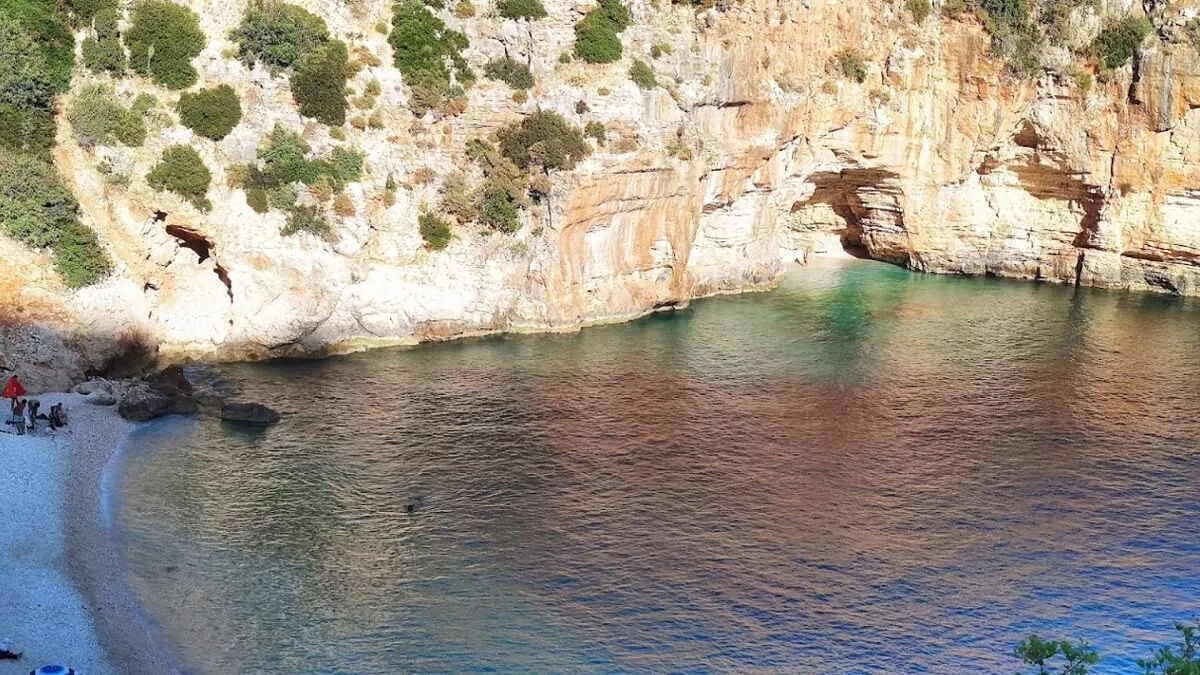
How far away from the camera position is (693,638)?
26.4 meters

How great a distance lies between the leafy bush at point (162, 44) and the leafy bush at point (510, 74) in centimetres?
1352

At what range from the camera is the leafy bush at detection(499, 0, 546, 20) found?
171 ft

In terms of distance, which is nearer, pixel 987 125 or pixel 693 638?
pixel 693 638

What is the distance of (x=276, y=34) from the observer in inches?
1923

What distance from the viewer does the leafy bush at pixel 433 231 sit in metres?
49.9

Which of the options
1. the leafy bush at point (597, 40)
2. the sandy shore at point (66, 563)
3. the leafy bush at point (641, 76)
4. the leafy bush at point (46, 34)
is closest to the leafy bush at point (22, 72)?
the leafy bush at point (46, 34)

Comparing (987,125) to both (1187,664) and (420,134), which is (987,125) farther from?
(1187,664)

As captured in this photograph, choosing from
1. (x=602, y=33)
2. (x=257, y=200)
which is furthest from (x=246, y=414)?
(x=602, y=33)

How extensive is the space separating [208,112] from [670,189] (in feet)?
71.1

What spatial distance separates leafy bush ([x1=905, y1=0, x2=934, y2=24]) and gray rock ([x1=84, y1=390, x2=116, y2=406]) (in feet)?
150

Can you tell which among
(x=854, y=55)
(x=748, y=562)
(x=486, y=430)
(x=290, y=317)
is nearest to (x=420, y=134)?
(x=290, y=317)

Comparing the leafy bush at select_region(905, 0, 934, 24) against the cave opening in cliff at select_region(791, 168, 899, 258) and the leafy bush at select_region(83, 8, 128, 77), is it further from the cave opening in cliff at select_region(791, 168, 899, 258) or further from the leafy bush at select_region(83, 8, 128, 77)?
the leafy bush at select_region(83, 8, 128, 77)

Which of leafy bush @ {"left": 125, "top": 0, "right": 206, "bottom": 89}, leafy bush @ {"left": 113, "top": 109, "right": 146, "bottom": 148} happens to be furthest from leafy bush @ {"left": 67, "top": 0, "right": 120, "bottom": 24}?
leafy bush @ {"left": 113, "top": 109, "right": 146, "bottom": 148}

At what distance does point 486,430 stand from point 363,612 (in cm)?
1271
